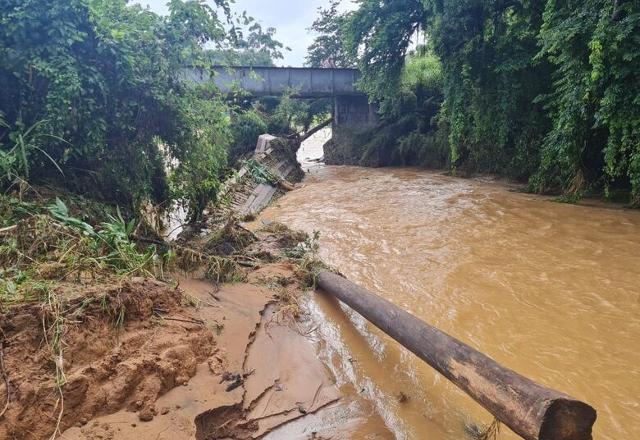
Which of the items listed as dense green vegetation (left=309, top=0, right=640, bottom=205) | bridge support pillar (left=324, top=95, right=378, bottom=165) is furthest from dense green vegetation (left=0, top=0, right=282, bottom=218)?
bridge support pillar (left=324, top=95, right=378, bottom=165)

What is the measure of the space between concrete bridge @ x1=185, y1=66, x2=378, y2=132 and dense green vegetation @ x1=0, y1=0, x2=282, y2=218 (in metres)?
14.9

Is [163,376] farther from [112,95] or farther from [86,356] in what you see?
[112,95]

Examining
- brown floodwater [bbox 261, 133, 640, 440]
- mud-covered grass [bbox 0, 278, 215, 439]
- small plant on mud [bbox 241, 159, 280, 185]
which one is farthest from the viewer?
small plant on mud [bbox 241, 159, 280, 185]

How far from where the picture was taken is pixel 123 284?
2.93 m

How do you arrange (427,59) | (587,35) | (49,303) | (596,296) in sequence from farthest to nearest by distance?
(427,59)
(587,35)
(596,296)
(49,303)

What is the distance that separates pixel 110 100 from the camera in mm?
5031

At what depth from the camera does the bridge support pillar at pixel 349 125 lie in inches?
871

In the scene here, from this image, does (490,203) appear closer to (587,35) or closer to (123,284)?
(587,35)

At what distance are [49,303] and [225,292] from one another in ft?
6.56

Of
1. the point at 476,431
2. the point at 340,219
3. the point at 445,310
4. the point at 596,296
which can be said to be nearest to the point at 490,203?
the point at 340,219

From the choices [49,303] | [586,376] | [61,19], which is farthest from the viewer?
[61,19]

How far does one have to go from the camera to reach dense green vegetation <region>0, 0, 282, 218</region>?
423 centimetres

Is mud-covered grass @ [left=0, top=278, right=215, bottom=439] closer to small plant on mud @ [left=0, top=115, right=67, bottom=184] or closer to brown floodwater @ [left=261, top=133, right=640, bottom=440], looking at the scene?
brown floodwater @ [left=261, top=133, right=640, bottom=440]

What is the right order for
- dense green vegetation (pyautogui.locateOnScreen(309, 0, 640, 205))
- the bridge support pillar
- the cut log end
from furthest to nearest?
the bridge support pillar, dense green vegetation (pyautogui.locateOnScreen(309, 0, 640, 205)), the cut log end
